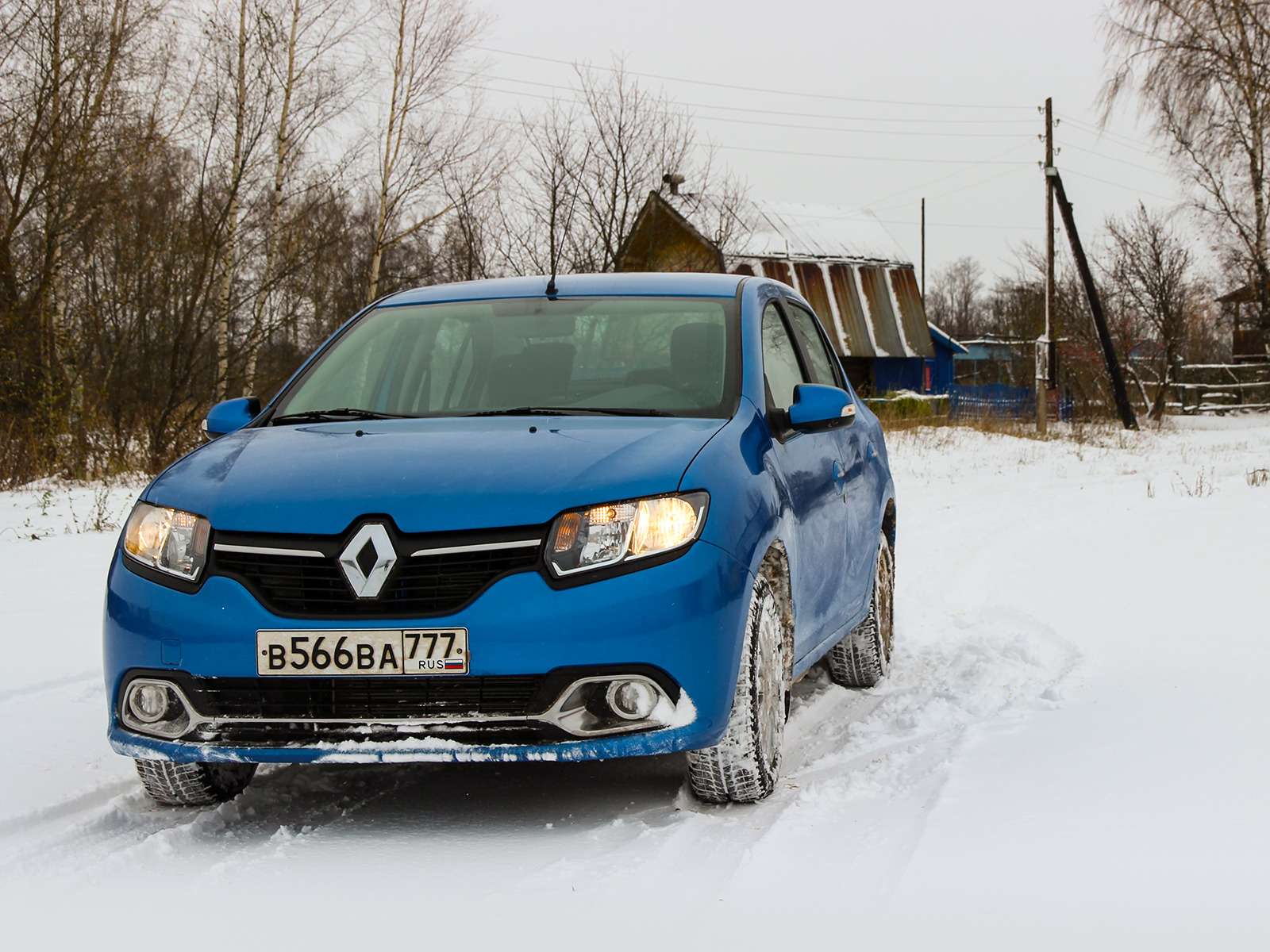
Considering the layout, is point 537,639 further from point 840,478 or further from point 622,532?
point 840,478

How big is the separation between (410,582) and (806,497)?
161cm

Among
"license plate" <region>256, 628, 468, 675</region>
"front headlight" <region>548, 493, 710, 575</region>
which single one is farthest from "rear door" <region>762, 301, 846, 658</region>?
"license plate" <region>256, 628, 468, 675</region>

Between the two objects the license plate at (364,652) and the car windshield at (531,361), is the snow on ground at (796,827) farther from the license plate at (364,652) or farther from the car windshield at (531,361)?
the car windshield at (531,361)

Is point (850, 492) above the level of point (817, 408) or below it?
below

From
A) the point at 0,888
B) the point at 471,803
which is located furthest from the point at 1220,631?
the point at 0,888

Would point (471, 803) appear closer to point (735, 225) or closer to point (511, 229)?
point (511, 229)

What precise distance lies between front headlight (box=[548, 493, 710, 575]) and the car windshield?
75cm

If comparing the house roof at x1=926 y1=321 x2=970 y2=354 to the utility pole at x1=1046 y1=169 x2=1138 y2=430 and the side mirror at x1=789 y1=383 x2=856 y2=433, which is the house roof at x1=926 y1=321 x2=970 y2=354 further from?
the side mirror at x1=789 y1=383 x2=856 y2=433

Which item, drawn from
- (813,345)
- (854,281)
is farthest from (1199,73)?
(813,345)

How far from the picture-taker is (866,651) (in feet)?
20.4

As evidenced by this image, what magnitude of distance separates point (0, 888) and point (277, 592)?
935 millimetres

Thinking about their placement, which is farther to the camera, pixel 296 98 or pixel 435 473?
pixel 296 98

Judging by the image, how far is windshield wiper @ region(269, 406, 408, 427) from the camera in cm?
477

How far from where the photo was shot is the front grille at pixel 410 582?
369cm
